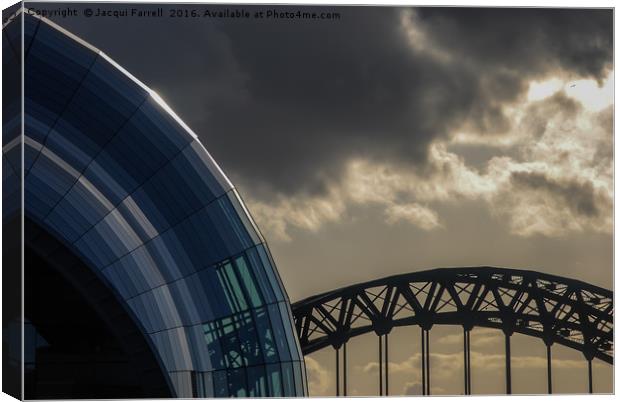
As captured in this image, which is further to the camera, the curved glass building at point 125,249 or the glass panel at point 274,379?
the glass panel at point 274,379

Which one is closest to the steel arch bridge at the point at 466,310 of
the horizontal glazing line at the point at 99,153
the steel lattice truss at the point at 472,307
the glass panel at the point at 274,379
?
the steel lattice truss at the point at 472,307

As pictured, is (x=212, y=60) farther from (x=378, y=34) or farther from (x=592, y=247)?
(x=592, y=247)

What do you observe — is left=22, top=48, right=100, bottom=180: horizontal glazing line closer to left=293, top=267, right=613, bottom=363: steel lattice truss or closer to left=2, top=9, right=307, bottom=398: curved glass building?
left=2, top=9, right=307, bottom=398: curved glass building

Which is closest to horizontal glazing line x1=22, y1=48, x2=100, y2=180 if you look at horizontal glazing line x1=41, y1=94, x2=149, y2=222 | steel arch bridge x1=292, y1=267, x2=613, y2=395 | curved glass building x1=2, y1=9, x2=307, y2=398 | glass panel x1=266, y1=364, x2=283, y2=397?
curved glass building x1=2, y1=9, x2=307, y2=398

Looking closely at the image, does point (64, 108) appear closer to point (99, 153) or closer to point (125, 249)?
point (99, 153)

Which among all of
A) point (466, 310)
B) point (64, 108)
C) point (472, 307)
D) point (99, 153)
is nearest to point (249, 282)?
point (99, 153)

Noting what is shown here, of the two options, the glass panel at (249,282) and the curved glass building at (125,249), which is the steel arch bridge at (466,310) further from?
the curved glass building at (125,249)
